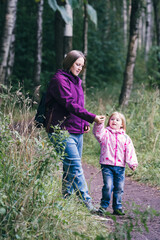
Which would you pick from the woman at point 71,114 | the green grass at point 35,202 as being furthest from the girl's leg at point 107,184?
the green grass at point 35,202

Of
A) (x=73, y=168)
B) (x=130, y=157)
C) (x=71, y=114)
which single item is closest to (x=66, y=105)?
(x=71, y=114)

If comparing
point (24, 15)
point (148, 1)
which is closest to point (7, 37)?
point (24, 15)

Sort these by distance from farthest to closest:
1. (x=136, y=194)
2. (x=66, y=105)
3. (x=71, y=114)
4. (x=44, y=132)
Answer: (x=44, y=132)
(x=136, y=194)
(x=71, y=114)
(x=66, y=105)

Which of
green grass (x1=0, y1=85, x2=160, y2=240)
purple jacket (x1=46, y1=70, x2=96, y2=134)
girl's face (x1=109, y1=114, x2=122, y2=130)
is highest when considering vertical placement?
purple jacket (x1=46, y1=70, x2=96, y2=134)

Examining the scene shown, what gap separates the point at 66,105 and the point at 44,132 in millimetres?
4031

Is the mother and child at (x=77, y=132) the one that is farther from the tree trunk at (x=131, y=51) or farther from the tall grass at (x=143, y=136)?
the tree trunk at (x=131, y=51)

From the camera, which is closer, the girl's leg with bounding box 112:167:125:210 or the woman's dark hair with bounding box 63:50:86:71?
the woman's dark hair with bounding box 63:50:86:71

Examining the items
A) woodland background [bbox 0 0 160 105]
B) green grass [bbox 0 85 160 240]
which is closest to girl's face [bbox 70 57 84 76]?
green grass [bbox 0 85 160 240]

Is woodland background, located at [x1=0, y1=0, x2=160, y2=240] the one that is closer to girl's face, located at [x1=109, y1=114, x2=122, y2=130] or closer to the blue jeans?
the blue jeans

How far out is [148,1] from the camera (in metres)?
20.3

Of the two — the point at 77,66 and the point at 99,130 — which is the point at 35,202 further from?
the point at 77,66

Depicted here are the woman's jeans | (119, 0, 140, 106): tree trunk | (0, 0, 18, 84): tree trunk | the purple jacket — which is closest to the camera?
the purple jacket

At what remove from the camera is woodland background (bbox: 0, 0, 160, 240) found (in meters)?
3.15

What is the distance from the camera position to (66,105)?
402 centimetres
